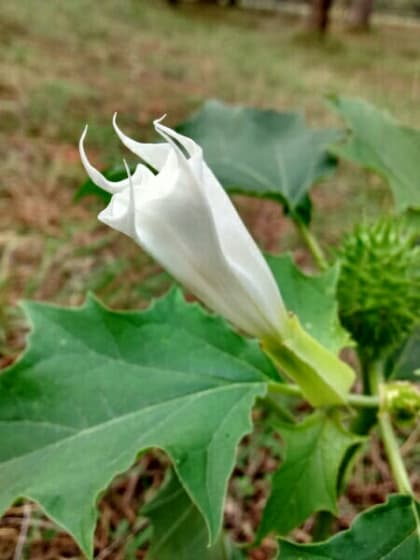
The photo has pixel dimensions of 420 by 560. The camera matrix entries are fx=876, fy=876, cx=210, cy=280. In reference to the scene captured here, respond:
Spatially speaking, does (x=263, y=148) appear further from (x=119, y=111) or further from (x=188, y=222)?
(x=119, y=111)

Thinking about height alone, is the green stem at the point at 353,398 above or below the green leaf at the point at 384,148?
below

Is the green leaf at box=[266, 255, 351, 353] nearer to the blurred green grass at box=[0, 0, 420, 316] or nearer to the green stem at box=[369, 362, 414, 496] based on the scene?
the green stem at box=[369, 362, 414, 496]

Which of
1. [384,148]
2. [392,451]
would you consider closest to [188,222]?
[392,451]

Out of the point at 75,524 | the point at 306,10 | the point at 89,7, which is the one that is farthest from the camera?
the point at 306,10

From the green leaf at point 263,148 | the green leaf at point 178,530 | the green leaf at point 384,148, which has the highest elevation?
the green leaf at point 384,148

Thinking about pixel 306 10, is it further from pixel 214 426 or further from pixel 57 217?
pixel 214 426

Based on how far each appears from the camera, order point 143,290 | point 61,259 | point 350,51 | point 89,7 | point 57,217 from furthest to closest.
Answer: point 350,51 → point 89,7 → point 57,217 → point 61,259 → point 143,290

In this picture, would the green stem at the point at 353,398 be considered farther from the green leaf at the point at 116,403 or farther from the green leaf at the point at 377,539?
the green leaf at the point at 377,539

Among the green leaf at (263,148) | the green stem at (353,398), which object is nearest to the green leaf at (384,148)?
the green leaf at (263,148)

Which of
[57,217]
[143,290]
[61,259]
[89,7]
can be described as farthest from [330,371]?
[89,7]
